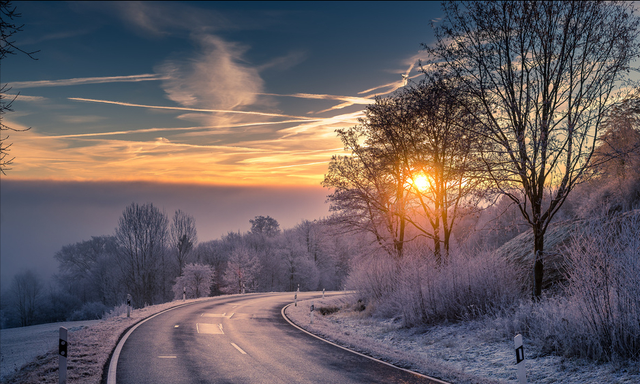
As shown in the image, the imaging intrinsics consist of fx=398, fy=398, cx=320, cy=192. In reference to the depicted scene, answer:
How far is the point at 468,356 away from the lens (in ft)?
37.6

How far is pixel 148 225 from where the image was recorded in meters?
57.1

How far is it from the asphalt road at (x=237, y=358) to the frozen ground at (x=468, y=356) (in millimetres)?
898

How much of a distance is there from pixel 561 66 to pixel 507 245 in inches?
454

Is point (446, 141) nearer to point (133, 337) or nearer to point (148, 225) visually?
point (133, 337)

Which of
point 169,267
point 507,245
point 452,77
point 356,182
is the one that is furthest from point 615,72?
point 169,267

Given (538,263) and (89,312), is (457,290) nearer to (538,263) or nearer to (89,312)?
(538,263)

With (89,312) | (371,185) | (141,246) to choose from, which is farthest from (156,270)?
(371,185)

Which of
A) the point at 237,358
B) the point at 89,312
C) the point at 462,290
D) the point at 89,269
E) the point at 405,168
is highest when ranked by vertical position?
the point at 405,168

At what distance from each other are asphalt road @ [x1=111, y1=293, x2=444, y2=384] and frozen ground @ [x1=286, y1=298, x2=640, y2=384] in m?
0.90

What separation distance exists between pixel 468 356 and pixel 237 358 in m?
6.62

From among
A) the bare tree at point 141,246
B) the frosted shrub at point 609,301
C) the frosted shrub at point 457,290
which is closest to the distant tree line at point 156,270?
the bare tree at point 141,246

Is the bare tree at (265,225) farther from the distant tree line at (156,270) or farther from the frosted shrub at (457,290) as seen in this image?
the frosted shrub at (457,290)

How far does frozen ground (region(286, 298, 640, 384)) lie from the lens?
857 centimetres

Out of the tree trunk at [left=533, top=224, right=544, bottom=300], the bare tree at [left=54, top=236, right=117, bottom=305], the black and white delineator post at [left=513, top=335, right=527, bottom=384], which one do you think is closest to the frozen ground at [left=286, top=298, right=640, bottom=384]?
the black and white delineator post at [left=513, top=335, right=527, bottom=384]
